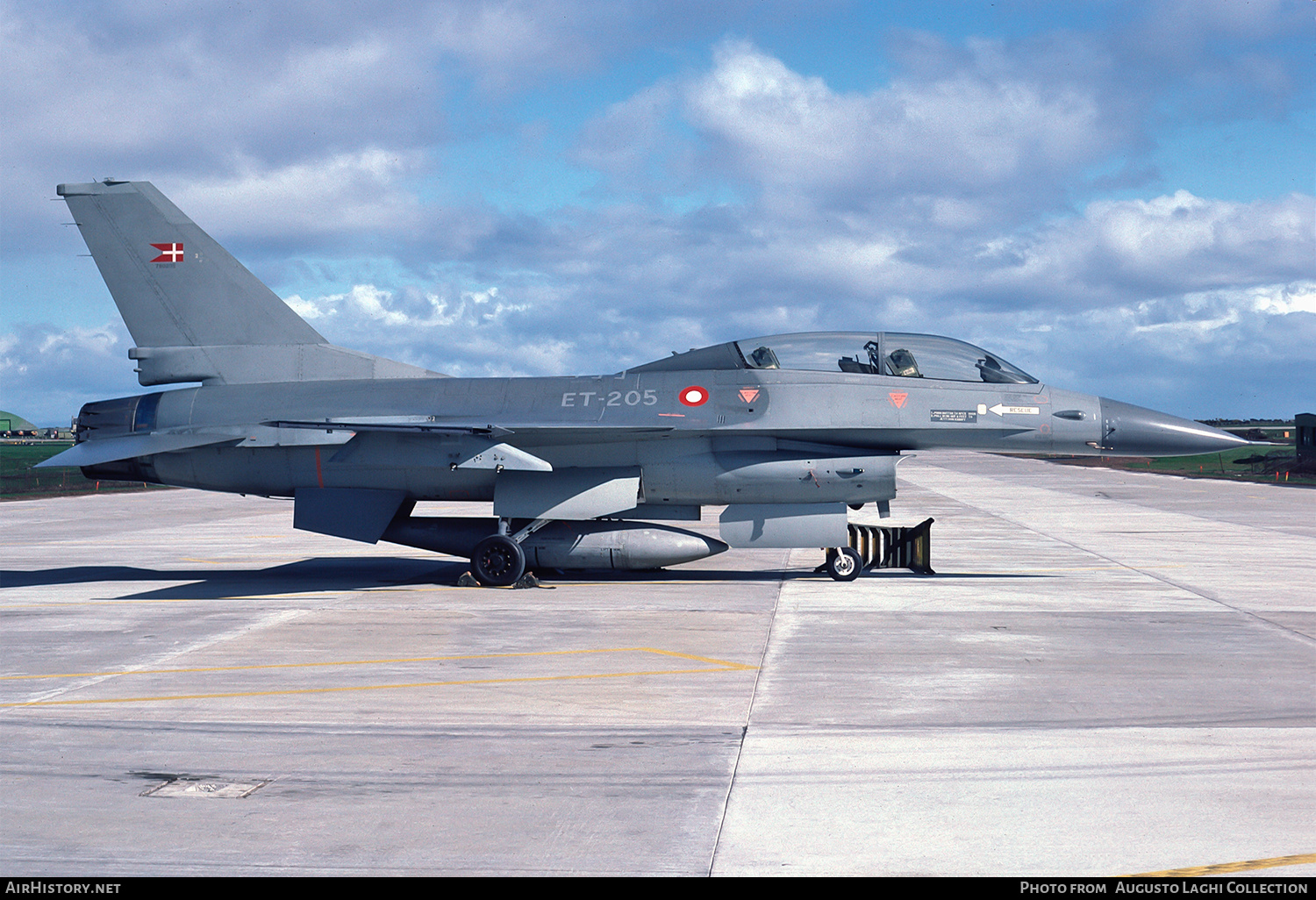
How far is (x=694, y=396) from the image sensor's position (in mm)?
14164

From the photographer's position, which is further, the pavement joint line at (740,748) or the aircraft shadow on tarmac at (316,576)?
the aircraft shadow on tarmac at (316,576)

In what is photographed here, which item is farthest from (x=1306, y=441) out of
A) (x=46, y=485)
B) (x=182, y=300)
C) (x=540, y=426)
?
(x=46, y=485)

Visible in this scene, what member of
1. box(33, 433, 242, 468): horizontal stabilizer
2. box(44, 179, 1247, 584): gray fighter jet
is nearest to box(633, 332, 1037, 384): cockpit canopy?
box(44, 179, 1247, 584): gray fighter jet

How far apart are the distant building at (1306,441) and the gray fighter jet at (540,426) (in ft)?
122

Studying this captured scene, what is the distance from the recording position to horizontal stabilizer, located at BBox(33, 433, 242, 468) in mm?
13906

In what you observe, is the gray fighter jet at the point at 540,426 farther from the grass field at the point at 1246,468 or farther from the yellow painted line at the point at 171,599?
the grass field at the point at 1246,468

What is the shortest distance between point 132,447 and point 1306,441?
47.1 metres

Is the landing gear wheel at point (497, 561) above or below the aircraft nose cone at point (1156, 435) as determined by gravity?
below

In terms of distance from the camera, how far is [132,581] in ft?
50.0

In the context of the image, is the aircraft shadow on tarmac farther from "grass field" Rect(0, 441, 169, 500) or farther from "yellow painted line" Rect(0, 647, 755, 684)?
"grass field" Rect(0, 441, 169, 500)

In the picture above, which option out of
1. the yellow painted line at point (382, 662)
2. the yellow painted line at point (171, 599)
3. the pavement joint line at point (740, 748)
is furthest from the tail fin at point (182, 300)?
the pavement joint line at point (740, 748)

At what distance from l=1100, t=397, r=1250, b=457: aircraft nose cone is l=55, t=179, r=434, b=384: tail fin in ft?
33.5

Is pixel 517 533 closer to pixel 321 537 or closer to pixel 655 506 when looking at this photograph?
pixel 655 506

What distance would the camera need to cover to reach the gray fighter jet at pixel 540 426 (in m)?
13.8
